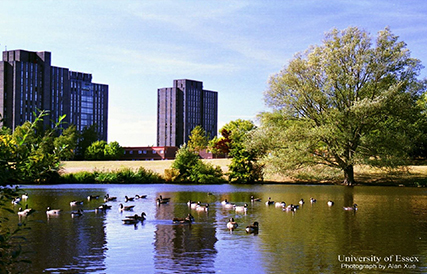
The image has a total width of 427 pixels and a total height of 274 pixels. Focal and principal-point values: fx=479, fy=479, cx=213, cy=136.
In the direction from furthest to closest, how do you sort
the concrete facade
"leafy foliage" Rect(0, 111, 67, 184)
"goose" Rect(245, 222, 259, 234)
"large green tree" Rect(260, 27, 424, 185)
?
1. the concrete facade
2. "large green tree" Rect(260, 27, 424, 185)
3. "goose" Rect(245, 222, 259, 234)
4. "leafy foliage" Rect(0, 111, 67, 184)

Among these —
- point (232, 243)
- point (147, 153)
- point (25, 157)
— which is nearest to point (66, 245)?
point (232, 243)

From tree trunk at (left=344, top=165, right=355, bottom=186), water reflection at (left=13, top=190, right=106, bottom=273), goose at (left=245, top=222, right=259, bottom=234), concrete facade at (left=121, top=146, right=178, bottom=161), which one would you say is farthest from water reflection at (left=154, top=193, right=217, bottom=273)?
concrete facade at (left=121, top=146, right=178, bottom=161)

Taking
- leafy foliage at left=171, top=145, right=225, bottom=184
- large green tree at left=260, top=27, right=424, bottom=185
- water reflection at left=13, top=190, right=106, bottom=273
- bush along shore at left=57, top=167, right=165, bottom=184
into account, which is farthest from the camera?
bush along shore at left=57, top=167, right=165, bottom=184

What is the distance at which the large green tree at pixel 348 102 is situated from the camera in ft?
191

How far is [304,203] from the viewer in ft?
120

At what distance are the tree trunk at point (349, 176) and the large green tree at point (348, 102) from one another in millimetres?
137

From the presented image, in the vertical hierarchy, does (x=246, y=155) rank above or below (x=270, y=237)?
above

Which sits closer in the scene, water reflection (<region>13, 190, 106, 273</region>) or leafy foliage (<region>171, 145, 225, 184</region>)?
water reflection (<region>13, 190, 106, 273</region>)

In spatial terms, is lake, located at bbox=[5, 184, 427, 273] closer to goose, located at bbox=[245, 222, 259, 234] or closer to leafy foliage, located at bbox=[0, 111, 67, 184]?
goose, located at bbox=[245, 222, 259, 234]

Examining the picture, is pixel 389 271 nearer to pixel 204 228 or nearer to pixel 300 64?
pixel 204 228

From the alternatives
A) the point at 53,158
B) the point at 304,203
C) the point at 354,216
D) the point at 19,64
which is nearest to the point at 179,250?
the point at 53,158

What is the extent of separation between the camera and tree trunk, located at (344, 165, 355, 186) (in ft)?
206

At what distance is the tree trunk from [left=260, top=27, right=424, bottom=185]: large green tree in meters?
0.14

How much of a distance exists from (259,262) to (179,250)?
3332 millimetres
